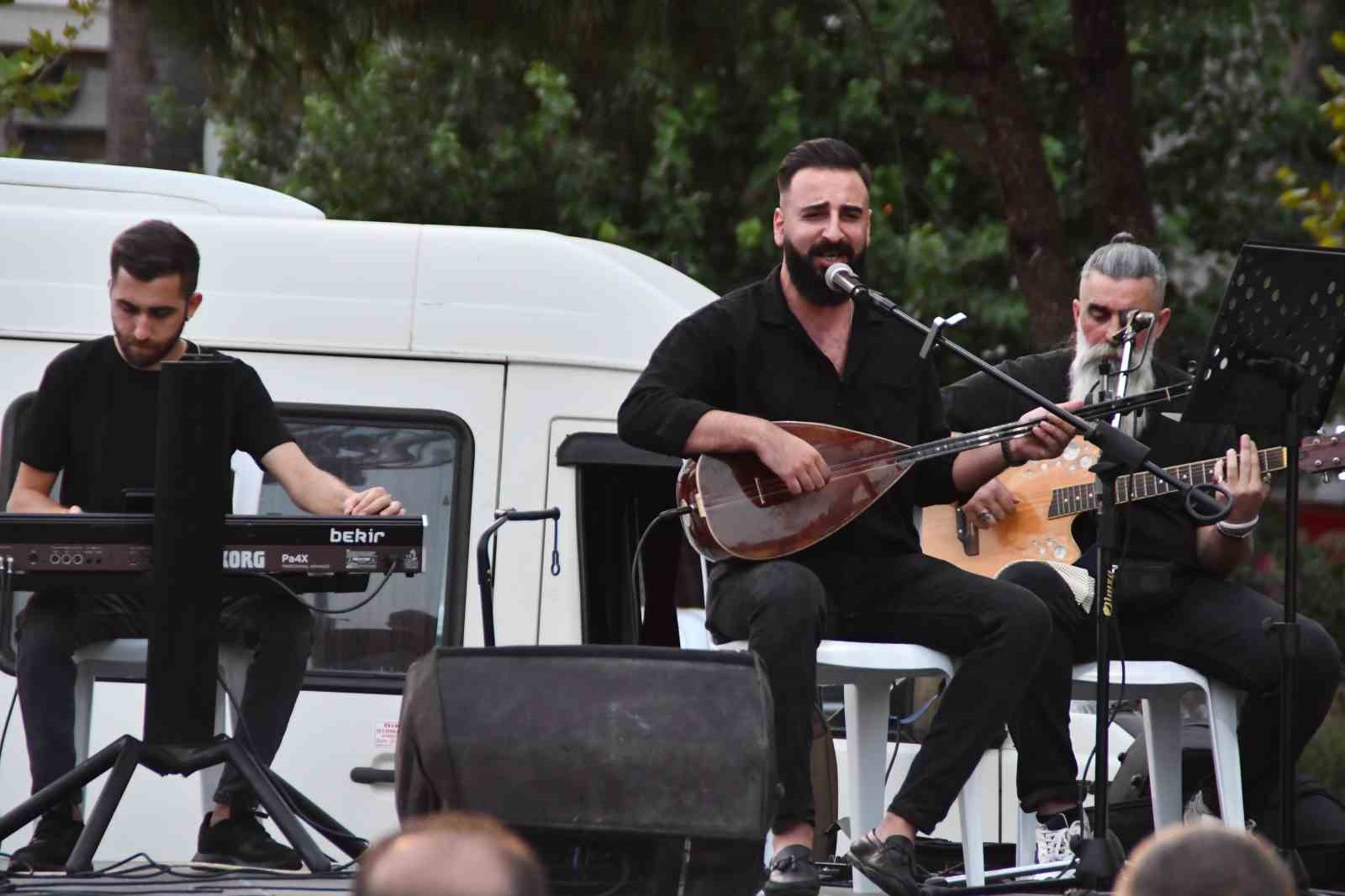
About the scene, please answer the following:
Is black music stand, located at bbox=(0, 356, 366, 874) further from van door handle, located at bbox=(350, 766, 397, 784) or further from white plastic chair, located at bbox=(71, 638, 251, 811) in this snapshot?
van door handle, located at bbox=(350, 766, 397, 784)

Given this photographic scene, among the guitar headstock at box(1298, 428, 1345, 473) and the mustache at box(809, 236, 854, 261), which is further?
the guitar headstock at box(1298, 428, 1345, 473)

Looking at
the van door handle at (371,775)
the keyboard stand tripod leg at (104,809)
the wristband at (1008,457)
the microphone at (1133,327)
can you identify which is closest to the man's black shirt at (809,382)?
the wristband at (1008,457)

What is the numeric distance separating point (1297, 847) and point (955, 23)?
14.8 feet

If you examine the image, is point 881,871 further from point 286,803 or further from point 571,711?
point 286,803

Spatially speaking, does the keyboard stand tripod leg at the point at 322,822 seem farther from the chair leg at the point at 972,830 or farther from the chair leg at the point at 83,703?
the chair leg at the point at 972,830

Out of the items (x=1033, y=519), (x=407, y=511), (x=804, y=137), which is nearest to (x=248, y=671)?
(x=407, y=511)

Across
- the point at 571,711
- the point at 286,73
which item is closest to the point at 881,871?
the point at 571,711

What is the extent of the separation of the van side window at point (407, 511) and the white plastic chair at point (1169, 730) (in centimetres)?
196

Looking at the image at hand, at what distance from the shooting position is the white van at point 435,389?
6.41 m

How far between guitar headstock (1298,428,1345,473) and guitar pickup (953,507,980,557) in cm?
100

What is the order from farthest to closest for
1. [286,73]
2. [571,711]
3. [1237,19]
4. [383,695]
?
1. [1237,19]
2. [286,73]
3. [383,695]
4. [571,711]

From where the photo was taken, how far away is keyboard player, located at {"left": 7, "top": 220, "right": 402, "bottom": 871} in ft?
16.8

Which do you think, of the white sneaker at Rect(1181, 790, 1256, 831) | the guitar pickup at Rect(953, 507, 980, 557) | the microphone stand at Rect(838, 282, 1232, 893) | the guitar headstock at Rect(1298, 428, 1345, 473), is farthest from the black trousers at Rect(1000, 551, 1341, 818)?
the microphone stand at Rect(838, 282, 1232, 893)

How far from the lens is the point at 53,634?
202 inches
